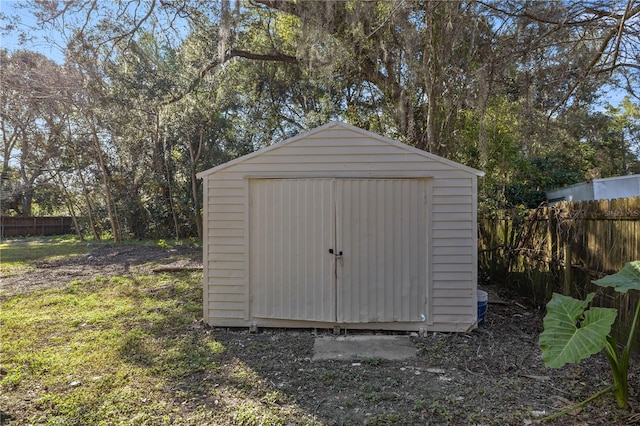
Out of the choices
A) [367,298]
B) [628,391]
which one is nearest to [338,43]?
[367,298]

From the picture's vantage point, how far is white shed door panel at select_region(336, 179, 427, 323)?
4305mm

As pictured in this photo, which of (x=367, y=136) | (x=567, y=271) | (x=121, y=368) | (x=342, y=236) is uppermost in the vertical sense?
(x=367, y=136)

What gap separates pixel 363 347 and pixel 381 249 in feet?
3.47

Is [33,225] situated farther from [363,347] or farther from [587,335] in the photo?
[587,335]

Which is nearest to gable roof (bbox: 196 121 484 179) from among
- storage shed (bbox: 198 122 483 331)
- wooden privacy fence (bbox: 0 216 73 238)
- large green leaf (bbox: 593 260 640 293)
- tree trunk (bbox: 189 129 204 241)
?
storage shed (bbox: 198 122 483 331)

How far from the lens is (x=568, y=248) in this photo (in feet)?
14.5

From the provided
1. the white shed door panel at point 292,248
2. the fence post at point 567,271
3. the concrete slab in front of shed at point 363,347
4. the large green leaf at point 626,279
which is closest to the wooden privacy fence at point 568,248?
the fence post at point 567,271

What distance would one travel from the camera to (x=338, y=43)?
6.44 m

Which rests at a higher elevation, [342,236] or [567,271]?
[342,236]

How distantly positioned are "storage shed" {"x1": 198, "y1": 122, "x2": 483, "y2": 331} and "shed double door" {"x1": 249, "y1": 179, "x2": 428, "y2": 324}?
11 millimetres

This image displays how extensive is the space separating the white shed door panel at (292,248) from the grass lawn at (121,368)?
83 cm

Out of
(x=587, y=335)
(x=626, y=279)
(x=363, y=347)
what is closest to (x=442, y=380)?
(x=363, y=347)

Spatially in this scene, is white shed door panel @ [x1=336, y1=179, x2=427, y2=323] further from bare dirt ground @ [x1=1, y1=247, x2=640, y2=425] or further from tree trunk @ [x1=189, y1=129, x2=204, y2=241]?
tree trunk @ [x1=189, y1=129, x2=204, y2=241]

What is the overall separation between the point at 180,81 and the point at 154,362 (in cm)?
829
